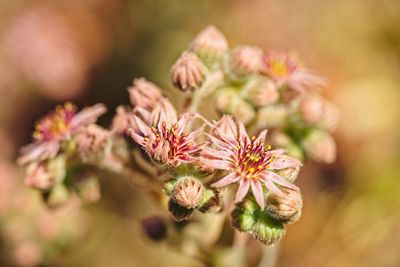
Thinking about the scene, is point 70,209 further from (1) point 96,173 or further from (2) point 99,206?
(1) point 96,173

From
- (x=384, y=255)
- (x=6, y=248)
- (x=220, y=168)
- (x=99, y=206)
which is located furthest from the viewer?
(x=99, y=206)

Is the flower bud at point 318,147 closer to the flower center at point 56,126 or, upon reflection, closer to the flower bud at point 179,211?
the flower bud at point 179,211

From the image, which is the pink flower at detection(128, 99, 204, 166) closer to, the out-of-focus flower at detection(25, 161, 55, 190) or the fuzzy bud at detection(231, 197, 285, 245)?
the fuzzy bud at detection(231, 197, 285, 245)

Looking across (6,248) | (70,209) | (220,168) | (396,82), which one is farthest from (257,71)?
(396,82)

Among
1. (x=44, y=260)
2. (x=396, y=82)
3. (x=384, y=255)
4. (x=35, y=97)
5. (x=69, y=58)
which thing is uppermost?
(x=396, y=82)

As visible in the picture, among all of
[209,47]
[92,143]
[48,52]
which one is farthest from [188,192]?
[48,52]

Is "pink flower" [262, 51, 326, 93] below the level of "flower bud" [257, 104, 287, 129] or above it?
above

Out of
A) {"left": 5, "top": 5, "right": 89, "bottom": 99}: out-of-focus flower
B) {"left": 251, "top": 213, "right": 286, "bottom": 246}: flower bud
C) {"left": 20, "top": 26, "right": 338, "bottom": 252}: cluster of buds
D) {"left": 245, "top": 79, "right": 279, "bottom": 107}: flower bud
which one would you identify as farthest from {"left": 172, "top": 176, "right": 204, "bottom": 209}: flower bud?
{"left": 5, "top": 5, "right": 89, "bottom": 99}: out-of-focus flower
